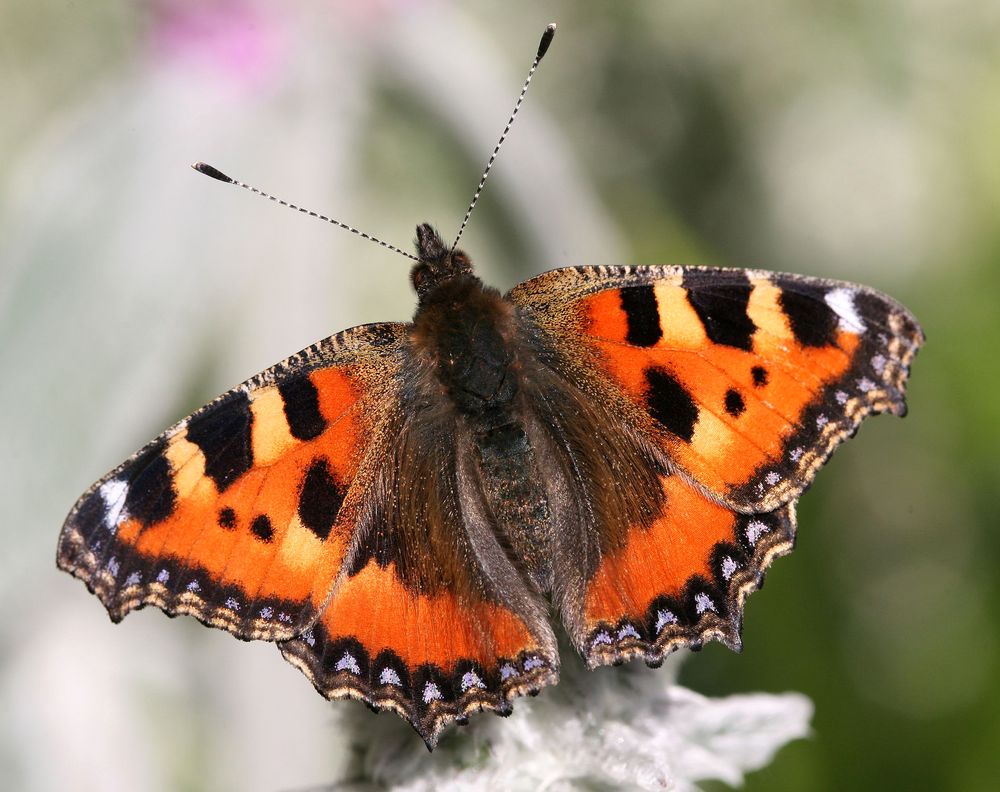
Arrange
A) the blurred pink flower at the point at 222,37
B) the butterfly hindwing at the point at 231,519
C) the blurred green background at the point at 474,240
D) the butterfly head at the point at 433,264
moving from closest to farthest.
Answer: the butterfly hindwing at the point at 231,519 → the butterfly head at the point at 433,264 → the blurred green background at the point at 474,240 → the blurred pink flower at the point at 222,37

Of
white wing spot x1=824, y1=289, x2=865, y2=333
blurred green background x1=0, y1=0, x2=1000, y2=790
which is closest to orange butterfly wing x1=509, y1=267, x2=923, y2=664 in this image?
white wing spot x1=824, y1=289, x2=865, y2=333

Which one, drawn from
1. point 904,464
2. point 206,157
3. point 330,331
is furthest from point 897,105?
point 206,157

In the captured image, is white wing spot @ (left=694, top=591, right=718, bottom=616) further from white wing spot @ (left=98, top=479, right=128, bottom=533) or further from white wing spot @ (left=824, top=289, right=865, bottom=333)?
white wing spot @ (left=98, top=479, right=128, bottom=533)

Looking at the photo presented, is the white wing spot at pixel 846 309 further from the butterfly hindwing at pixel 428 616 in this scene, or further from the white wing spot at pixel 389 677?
the white wing spot at pixel 389 677

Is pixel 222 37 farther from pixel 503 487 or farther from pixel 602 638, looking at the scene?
pixel 602 638

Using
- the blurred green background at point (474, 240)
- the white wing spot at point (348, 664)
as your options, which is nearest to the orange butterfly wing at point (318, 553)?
the white wing spot at point (348, 664)

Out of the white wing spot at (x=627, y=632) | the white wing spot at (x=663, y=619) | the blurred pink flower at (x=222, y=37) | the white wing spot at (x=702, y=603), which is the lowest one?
the white wing spot at (x=627, y=632)

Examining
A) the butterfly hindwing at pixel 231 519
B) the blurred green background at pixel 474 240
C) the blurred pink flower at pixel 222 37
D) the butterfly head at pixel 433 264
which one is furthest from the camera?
the blurred pink flower at pixel 222 37
